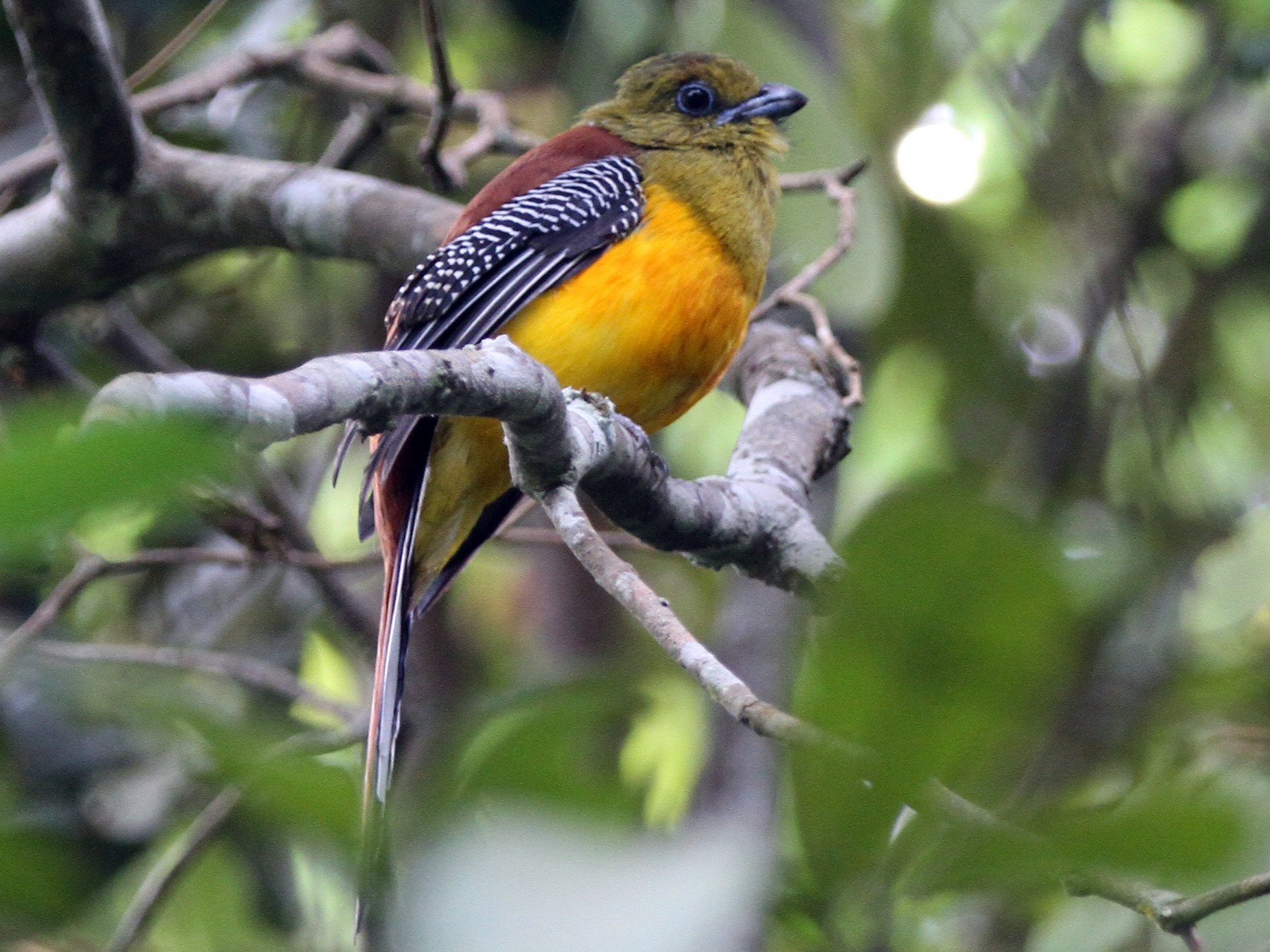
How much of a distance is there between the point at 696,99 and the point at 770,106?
218 mm

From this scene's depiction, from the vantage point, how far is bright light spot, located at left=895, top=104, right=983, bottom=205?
4699 mm

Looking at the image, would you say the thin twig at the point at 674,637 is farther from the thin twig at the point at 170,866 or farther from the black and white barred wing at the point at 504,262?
the black and white barred wing at the point at 504,262

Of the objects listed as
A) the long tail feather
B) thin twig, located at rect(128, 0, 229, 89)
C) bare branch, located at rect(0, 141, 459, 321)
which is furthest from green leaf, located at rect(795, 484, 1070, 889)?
thin twig, located at rect(128, 0, 229, 89)

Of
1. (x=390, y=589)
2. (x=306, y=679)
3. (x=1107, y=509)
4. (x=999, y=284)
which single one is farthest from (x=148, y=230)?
(x=999, y=284)

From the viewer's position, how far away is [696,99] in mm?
3945

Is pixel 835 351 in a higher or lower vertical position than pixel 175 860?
higher

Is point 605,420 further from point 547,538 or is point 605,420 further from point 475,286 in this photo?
point 547,538

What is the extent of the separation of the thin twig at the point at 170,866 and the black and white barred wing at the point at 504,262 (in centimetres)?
115

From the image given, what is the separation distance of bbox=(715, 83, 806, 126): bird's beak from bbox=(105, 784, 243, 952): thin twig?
225 centimetres

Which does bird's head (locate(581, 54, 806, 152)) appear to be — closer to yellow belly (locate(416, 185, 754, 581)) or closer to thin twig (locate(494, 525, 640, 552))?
yellow belly (locate(416, 185, 754, 581))

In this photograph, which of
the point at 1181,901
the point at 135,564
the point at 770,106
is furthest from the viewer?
the point at 770,106

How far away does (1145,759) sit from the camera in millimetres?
2363

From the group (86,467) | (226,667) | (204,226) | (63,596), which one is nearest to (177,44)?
(204,226)

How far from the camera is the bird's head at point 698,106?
3.82 m
